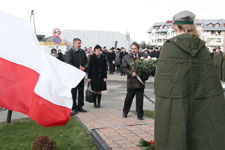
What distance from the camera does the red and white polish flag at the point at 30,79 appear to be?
379cm

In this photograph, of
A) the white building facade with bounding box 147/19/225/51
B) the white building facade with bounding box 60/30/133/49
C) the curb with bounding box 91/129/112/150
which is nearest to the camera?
the curb with bounding box 91/129/112/150

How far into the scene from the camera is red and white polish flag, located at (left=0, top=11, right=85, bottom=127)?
12.5 feet

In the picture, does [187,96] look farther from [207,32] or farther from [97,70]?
[207,32]

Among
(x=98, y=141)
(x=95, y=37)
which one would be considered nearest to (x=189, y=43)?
(x=98, y=141)

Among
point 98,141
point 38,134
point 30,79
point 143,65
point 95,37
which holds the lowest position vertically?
point 38,134

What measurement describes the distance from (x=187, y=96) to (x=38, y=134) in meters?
3.99

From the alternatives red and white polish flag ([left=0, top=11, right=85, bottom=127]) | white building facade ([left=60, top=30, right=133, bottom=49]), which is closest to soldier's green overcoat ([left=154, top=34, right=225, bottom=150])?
red and white polish flag ([left=0, top=11, right=85, bottom=127])

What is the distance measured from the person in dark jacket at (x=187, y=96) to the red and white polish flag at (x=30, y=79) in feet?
4.92

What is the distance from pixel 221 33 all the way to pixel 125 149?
84.9m

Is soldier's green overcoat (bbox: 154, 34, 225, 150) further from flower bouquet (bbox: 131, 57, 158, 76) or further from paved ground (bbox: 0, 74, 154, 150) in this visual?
flower bouquet (bbox: 131, 57, 158, 76)

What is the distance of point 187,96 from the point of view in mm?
2949

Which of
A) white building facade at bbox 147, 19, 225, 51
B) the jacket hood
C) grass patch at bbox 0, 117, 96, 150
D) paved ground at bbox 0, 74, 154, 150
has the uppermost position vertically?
white building facade at bbox 147, 19, 225, 51

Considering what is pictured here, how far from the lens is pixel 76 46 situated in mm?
8195

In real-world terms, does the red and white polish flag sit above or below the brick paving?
above
